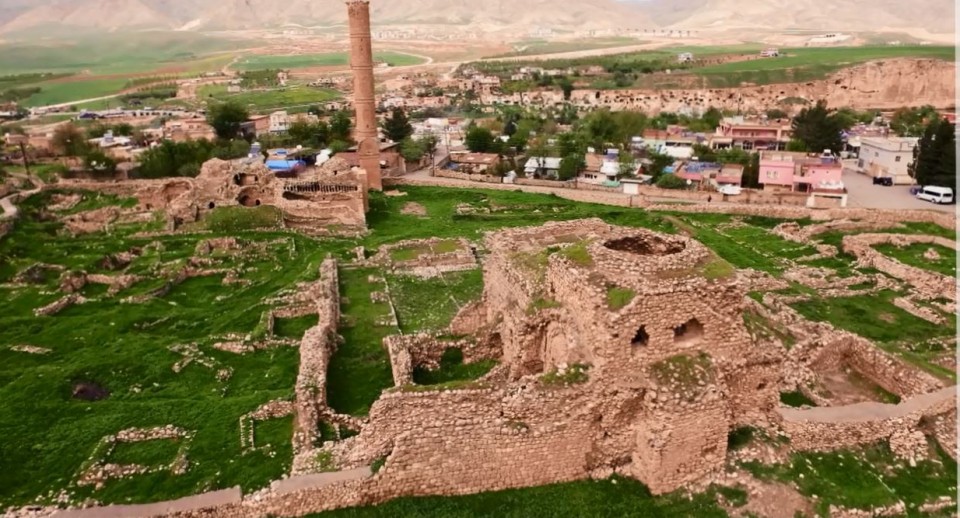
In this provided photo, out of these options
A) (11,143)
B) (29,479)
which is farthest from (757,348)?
(11,143)

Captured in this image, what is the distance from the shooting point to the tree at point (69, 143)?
51.2m

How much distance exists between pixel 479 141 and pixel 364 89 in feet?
54.7

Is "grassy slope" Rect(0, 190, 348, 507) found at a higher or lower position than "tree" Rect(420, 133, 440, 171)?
lower

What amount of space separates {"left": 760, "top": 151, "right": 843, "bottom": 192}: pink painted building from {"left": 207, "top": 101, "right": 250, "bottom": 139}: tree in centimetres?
4729

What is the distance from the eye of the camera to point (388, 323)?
18.4 metres

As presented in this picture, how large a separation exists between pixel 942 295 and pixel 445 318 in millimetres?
16268

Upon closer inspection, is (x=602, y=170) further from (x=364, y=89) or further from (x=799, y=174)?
(x=364, y=89)

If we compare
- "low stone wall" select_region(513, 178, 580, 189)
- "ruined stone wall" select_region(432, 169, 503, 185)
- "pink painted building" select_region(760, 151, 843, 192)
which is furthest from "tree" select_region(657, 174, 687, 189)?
"ruined stone wall" select_region(432, 169, 503, 185)

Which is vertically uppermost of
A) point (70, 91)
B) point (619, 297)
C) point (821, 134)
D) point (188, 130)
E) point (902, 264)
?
point (70, 91)

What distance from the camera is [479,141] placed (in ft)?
184

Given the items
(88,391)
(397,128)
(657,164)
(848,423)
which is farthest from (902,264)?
(397,128)

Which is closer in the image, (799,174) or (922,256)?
(922,256)

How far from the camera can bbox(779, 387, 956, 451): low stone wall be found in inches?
460

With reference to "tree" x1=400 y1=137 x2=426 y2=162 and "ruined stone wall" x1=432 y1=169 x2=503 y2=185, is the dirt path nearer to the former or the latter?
"ruined stone wall" x1=432 y1=169 x2=503 y2=185
